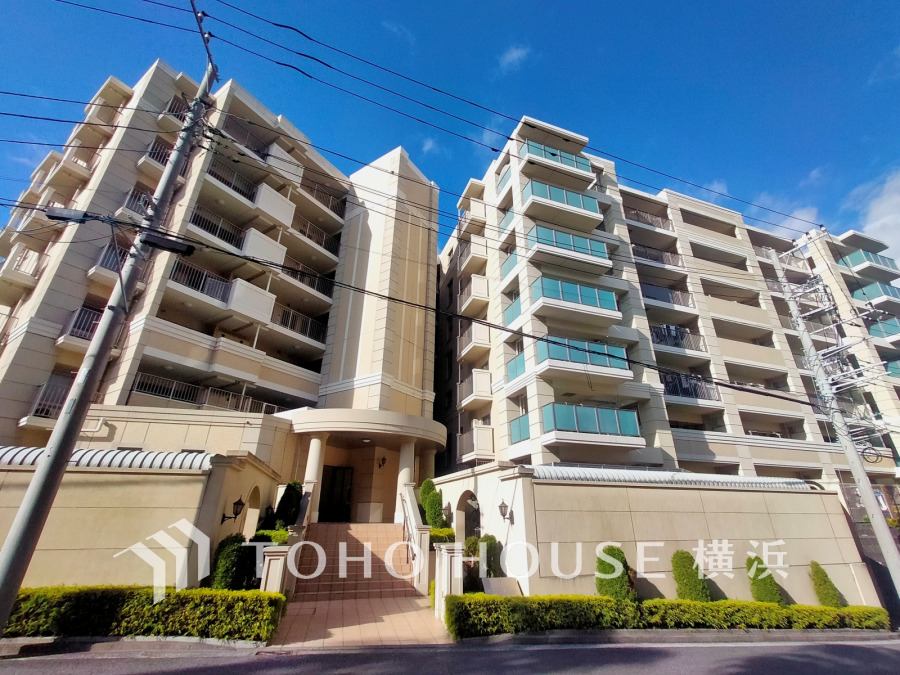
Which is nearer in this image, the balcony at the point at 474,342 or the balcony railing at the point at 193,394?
the balcony railing at the point at 193,394

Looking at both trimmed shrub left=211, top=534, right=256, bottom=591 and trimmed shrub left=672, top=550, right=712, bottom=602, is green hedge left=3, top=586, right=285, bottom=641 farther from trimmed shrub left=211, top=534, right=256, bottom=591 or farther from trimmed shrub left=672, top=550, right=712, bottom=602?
trimmed shrub left=672, top=550, right=712, bottom=602

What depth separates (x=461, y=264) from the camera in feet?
80.5

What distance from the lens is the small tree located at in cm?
995

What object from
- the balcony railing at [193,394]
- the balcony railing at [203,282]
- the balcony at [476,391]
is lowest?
the balcony railing at [193,394]

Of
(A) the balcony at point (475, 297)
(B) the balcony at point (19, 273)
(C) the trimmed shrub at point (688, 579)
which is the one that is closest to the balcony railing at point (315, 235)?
(A) the balcony at point (475, 297)

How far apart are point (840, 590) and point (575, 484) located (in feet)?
27.1

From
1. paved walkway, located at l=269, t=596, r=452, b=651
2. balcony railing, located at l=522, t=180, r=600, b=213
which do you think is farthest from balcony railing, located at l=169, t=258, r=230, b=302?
balcony railing, located at l=522, t=180, r=600, b=213

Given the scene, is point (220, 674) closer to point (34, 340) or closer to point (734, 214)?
point (34, 340)

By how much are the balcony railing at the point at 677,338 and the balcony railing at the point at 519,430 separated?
8.94 meters

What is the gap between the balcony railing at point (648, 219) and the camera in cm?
2395

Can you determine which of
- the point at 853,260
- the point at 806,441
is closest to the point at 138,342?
the point at 806,441

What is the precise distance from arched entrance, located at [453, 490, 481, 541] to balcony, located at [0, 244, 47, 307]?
19735mm

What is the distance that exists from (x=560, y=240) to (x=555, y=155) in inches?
211

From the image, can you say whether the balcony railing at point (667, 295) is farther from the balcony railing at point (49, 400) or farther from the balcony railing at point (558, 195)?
the balcony railing at point (49, 400)
